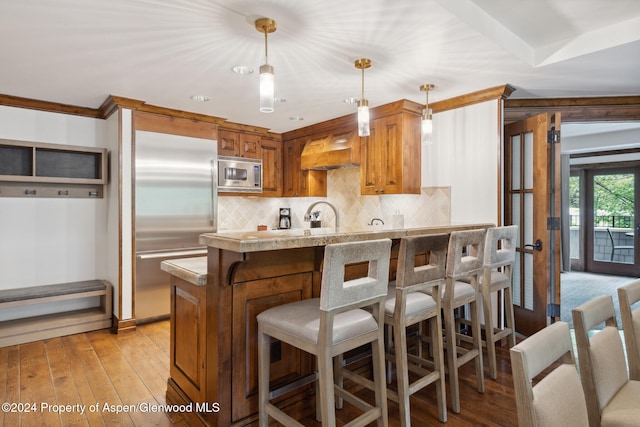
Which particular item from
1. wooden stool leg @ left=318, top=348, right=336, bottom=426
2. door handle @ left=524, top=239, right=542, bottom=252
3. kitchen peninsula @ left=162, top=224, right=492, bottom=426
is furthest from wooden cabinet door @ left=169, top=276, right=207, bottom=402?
door handle @ left=524, top=239, right=542, bottom=252

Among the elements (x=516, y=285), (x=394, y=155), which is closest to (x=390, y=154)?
(x=394, y=155)

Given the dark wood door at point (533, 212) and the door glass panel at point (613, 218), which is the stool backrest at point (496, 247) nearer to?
the dark wood door at point (533, 212)

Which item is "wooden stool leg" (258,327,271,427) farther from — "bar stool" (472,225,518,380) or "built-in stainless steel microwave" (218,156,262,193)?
"built-in stainless steel microwave" (218,156,262,193)

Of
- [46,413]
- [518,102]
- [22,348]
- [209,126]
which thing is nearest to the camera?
[46,413]

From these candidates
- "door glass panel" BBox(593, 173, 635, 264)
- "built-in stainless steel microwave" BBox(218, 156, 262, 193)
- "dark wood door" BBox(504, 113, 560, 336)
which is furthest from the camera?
"door glass panel" BBox(593, 173, 635, 264)

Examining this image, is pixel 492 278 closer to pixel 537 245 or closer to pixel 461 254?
pixel 461 254

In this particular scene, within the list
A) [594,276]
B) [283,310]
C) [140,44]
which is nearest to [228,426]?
[283,310]

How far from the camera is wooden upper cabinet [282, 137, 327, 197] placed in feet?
16.8

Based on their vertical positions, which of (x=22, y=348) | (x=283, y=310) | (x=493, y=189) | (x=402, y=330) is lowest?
(x=22, y=348)

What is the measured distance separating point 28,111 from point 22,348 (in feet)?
7.56

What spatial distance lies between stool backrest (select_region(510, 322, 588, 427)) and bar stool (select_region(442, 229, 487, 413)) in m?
1.08

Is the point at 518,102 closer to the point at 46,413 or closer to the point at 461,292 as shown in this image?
the point at 461,292

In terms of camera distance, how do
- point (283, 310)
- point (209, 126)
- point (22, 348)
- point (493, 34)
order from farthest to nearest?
point (209, 126) → point (22, 348) → point (493, 34) → point (283, 310)

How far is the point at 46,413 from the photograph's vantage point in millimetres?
2180
